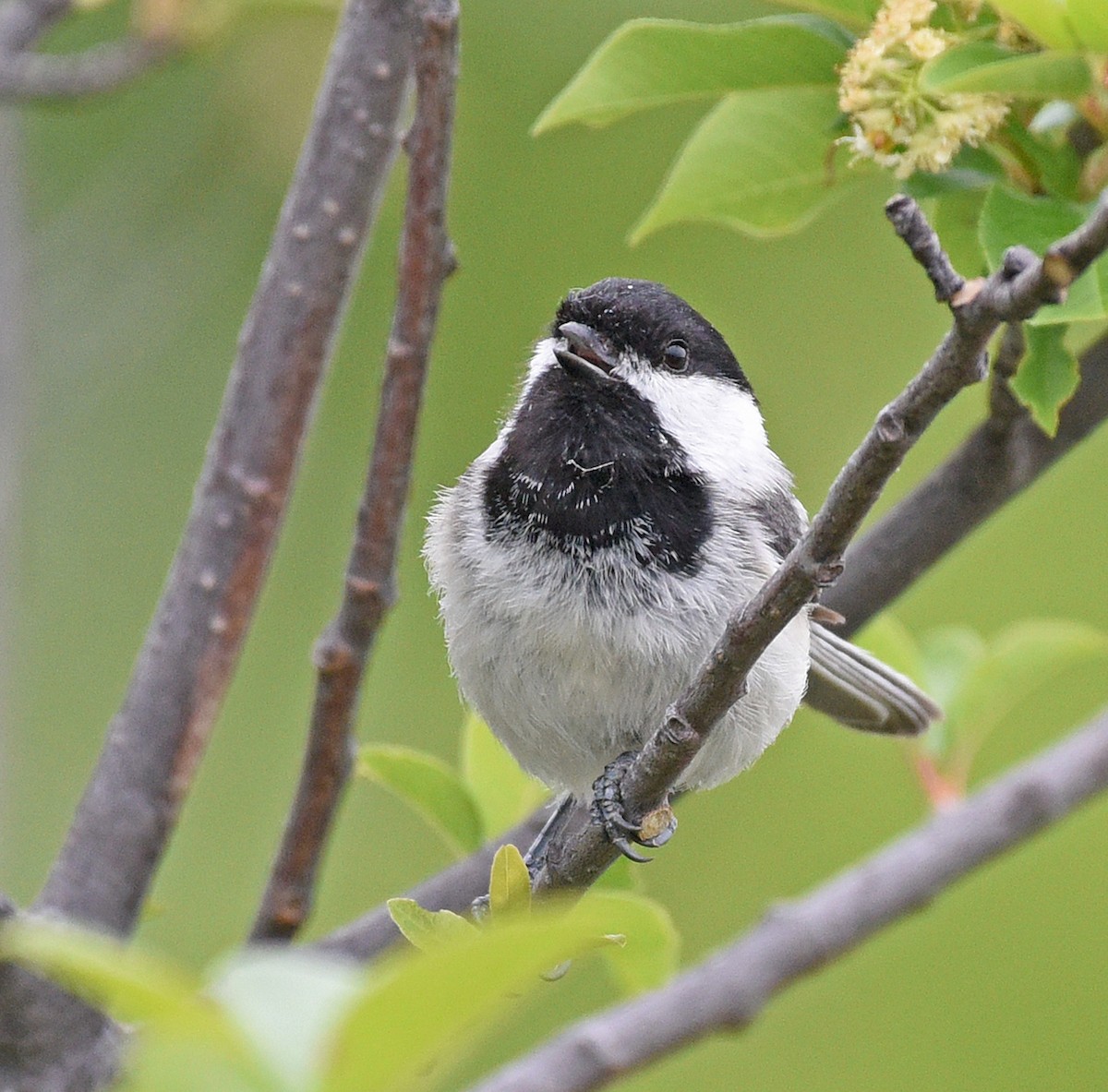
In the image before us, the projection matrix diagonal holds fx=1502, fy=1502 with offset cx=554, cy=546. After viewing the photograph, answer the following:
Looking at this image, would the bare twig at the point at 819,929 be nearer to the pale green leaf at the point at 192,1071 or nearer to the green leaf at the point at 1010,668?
the pale green leaf at the point at 192,1071

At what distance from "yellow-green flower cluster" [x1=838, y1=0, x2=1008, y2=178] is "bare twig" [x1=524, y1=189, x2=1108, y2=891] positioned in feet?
1.56

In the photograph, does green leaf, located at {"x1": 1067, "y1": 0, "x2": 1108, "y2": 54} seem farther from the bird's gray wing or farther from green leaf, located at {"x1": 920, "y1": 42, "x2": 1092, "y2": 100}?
the bird's gray wing

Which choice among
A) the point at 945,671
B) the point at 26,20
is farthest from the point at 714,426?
the point at 26,20

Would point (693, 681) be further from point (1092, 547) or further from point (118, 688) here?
point (118, 688)

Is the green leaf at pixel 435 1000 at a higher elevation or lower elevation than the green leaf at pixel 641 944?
higher

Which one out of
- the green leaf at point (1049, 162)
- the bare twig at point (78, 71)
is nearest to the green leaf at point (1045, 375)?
the green leaf at point (1049, 162)

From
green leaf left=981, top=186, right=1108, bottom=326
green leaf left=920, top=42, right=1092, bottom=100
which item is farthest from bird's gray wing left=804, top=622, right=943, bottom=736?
green leaf left=920, top=42, right=1092, bottom=100

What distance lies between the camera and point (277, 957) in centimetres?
74

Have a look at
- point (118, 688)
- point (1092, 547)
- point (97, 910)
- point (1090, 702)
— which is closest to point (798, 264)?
point (1092, 547)

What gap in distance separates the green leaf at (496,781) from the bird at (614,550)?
85 mm

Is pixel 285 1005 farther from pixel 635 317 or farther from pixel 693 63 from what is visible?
pixel 635 317

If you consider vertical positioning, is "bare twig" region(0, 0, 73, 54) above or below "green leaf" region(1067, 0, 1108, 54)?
below

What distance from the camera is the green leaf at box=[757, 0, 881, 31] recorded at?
5.60ft

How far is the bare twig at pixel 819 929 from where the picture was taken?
0.75m
